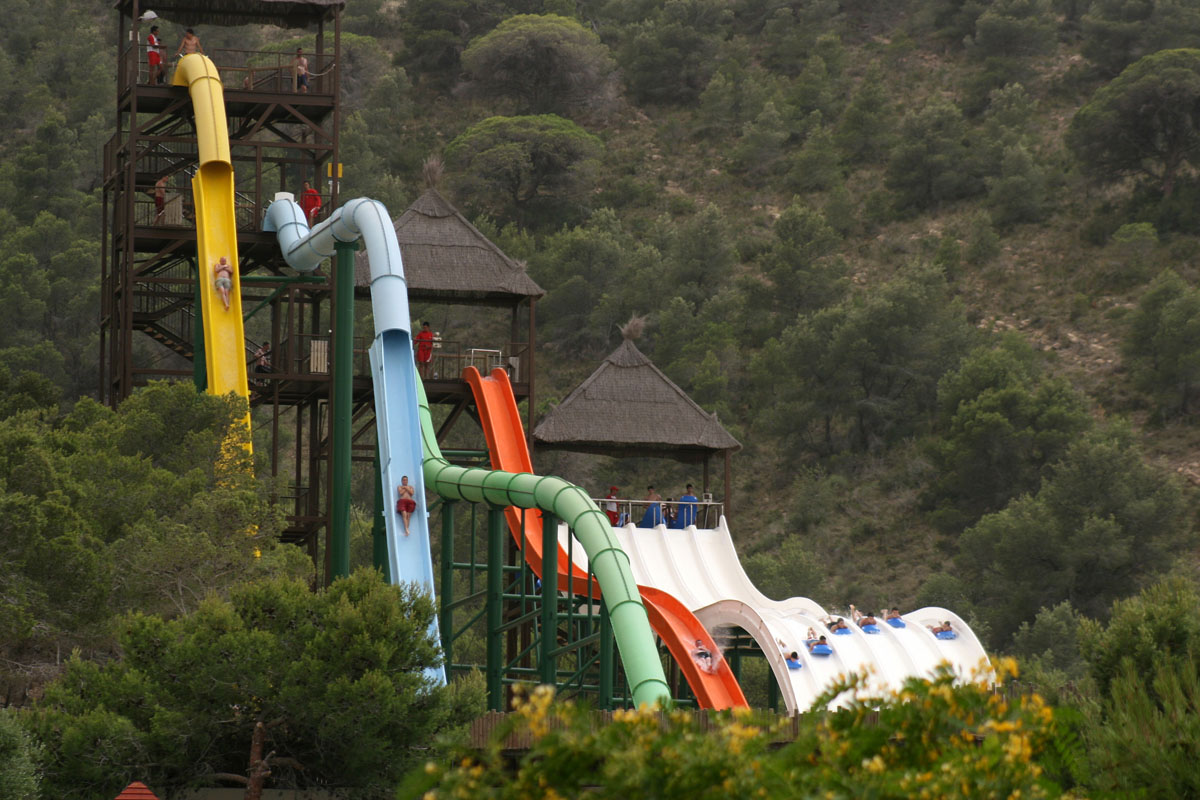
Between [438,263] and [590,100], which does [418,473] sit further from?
[590,100]

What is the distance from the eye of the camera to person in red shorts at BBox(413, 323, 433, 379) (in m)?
25.9

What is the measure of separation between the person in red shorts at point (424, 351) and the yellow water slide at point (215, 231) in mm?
3160

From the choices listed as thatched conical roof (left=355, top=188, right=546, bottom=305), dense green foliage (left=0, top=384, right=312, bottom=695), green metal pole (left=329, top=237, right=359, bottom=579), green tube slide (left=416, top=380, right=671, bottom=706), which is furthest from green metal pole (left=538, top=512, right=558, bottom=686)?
thatched conical roof (left=355, top=188, right=546, bottom=305)

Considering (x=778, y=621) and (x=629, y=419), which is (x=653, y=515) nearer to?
(x=629, y=419)

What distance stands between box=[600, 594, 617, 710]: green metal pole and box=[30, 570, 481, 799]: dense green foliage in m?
2.59

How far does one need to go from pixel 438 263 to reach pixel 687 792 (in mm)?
21327

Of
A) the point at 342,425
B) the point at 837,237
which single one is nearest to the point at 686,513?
the point at 342,425

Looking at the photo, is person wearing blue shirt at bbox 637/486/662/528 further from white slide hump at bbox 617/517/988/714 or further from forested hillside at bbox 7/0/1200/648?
forested hillside at bbox 7/0/1200/648

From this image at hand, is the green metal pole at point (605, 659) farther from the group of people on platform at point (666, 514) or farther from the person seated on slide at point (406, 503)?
the group of people on platform at point (666, 514)

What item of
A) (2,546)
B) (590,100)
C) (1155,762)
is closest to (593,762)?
(1155,762)

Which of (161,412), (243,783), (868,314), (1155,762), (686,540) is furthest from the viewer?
(868,314)

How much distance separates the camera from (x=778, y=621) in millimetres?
22031

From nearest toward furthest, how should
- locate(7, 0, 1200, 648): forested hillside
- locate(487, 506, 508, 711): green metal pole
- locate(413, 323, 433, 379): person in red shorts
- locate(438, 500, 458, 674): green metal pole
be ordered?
locate(487, 506, 508, 711): green metal pole, locate(438, 500, 458, 674): green metal pole, locate(413, 323, 433, 379): person in red shorts, locate(7, 0, 1200, 648): forested hillside

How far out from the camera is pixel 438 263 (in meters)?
27.3
